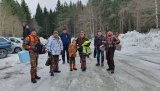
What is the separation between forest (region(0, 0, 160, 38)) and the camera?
5849cm

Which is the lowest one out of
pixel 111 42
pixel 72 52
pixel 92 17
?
pixel 72 52

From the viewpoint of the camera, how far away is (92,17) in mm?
85125

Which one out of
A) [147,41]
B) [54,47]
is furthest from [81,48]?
[147,41]

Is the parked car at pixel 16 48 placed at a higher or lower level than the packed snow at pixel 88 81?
higher

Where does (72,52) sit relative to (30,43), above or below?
below

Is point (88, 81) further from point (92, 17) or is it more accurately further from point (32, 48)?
point (92, 17)

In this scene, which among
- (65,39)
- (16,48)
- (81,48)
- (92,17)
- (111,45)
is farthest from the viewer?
(92,17)

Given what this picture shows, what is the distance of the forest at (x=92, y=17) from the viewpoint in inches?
2303

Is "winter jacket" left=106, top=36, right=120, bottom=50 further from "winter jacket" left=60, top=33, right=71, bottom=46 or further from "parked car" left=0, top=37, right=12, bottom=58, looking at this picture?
"parked car" left=0, top=37, right=12, bottom=58

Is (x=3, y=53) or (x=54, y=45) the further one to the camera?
(x=3, y=53)

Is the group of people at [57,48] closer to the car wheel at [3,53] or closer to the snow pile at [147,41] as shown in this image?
the car wheel at [3,53]

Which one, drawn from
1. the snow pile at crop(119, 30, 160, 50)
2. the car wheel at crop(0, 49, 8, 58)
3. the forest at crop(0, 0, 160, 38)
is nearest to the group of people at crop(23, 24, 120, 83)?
the car wheel at crop(0, 49, 8, 58)

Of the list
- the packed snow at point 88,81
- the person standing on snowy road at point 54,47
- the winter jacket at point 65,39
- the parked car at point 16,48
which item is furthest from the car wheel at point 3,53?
the person standing on snowy road at point 54,47

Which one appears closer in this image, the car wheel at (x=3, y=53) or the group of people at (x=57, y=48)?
the group of people at (x=57, y=48)
